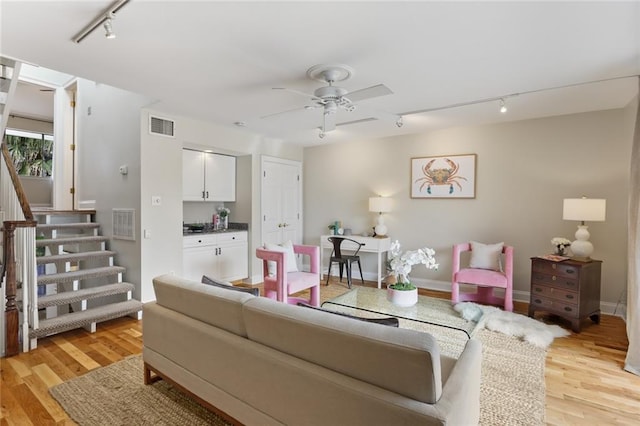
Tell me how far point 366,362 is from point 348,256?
13.3ft

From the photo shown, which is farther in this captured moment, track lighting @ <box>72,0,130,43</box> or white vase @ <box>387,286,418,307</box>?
white vase @ <box>387,286,418,307</box>

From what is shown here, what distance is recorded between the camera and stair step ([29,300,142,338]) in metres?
3.07

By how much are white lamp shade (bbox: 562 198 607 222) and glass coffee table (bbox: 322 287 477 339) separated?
177cm

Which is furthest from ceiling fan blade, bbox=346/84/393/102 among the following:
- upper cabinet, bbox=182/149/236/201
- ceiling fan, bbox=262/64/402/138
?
upper cabinet, bbox=182/149/236/201

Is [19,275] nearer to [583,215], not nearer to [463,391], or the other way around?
[463,391]

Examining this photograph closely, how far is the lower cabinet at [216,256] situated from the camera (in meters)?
4.66

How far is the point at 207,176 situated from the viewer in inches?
206

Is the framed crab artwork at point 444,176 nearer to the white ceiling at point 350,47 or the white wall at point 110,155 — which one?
the white ceiling at point 350,47

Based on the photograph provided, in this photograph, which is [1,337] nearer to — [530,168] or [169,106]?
[169,106]

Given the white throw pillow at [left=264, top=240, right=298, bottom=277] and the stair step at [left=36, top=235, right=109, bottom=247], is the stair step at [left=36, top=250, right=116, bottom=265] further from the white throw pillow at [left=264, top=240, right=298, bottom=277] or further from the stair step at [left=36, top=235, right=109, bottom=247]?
the white throw pillow at [left=264, top=240, right=298, bottom=277]

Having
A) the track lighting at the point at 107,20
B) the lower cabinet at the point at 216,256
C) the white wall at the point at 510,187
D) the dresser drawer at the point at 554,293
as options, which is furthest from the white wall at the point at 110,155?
the dresser drawer at the point at 554,293

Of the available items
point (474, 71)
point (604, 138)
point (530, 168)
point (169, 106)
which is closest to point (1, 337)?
point (169, 106)

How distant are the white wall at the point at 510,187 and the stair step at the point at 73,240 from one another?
151 inches

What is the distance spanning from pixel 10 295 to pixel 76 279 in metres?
0.79
